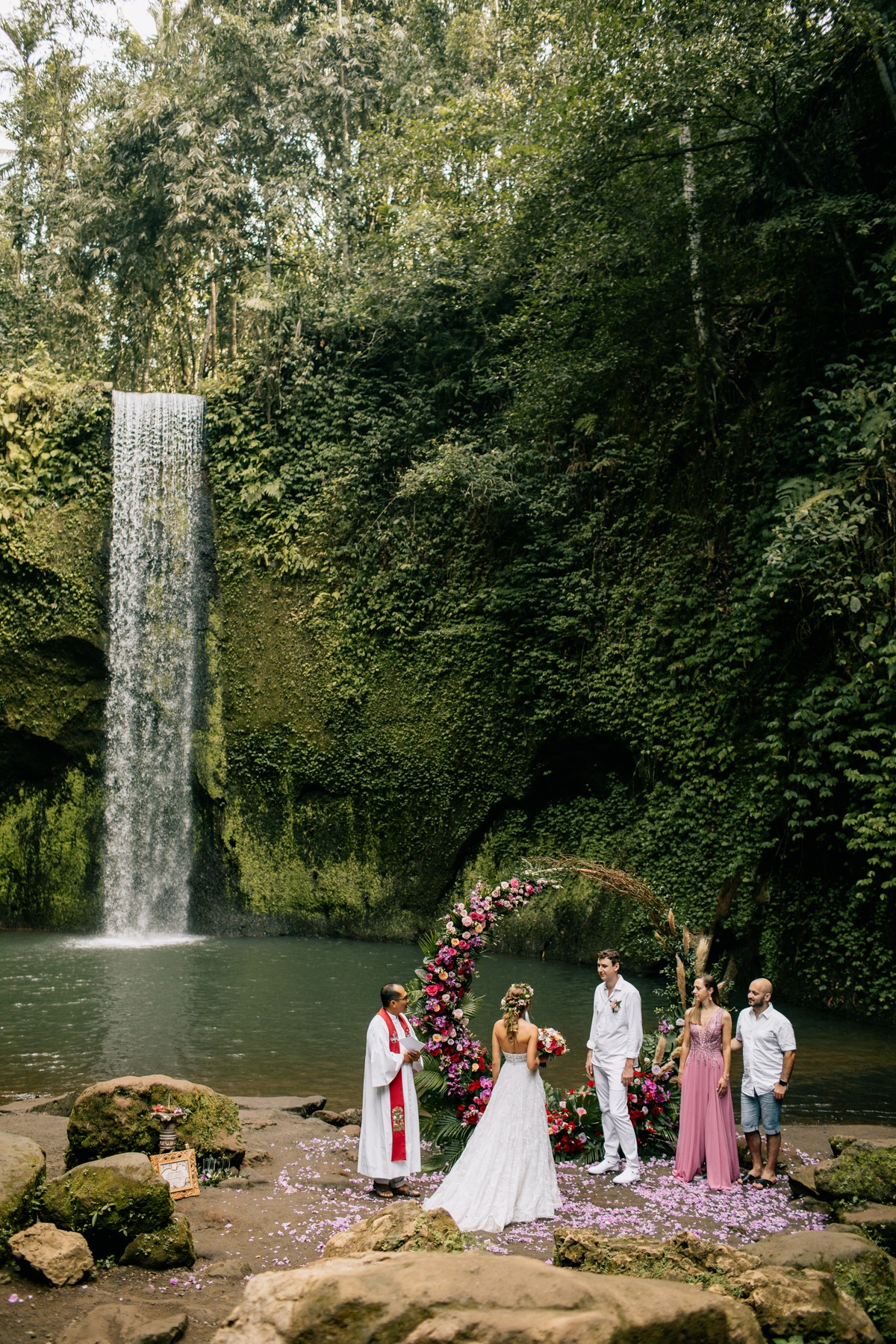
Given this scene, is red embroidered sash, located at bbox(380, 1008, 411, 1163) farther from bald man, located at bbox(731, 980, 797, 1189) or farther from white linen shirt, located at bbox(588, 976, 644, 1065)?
bald man, located at bbox(731, 980, 797, 1189)

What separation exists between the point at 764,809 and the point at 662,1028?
5460 mm

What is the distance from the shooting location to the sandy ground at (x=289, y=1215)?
14.9 ft

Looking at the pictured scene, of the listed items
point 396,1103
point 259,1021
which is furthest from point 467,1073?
point 259,1021

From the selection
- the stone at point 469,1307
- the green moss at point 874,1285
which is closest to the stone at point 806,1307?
the green moss at point 874,1285

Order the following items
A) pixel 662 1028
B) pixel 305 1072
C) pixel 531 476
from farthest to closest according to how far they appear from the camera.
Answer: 1. pixel 531 476
2. pixel 305 1072
3. pixel 662 1028

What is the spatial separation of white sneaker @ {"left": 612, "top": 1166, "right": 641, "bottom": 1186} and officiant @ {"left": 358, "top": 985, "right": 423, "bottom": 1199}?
4.22 feet

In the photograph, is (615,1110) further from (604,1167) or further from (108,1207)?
(108,1207)

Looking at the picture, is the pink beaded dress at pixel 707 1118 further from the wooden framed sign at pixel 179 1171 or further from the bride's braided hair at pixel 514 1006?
the wooden framed sign at pixel 179 1171

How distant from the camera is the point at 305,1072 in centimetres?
936

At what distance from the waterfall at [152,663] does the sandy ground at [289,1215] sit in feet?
35.1

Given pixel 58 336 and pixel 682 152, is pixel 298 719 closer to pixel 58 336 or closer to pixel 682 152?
pixel 682 152

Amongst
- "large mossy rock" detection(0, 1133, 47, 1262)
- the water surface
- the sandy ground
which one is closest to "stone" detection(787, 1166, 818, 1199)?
the sandy ground

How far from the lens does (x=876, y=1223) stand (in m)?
5.17

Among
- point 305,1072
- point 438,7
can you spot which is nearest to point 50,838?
point 305,1072
